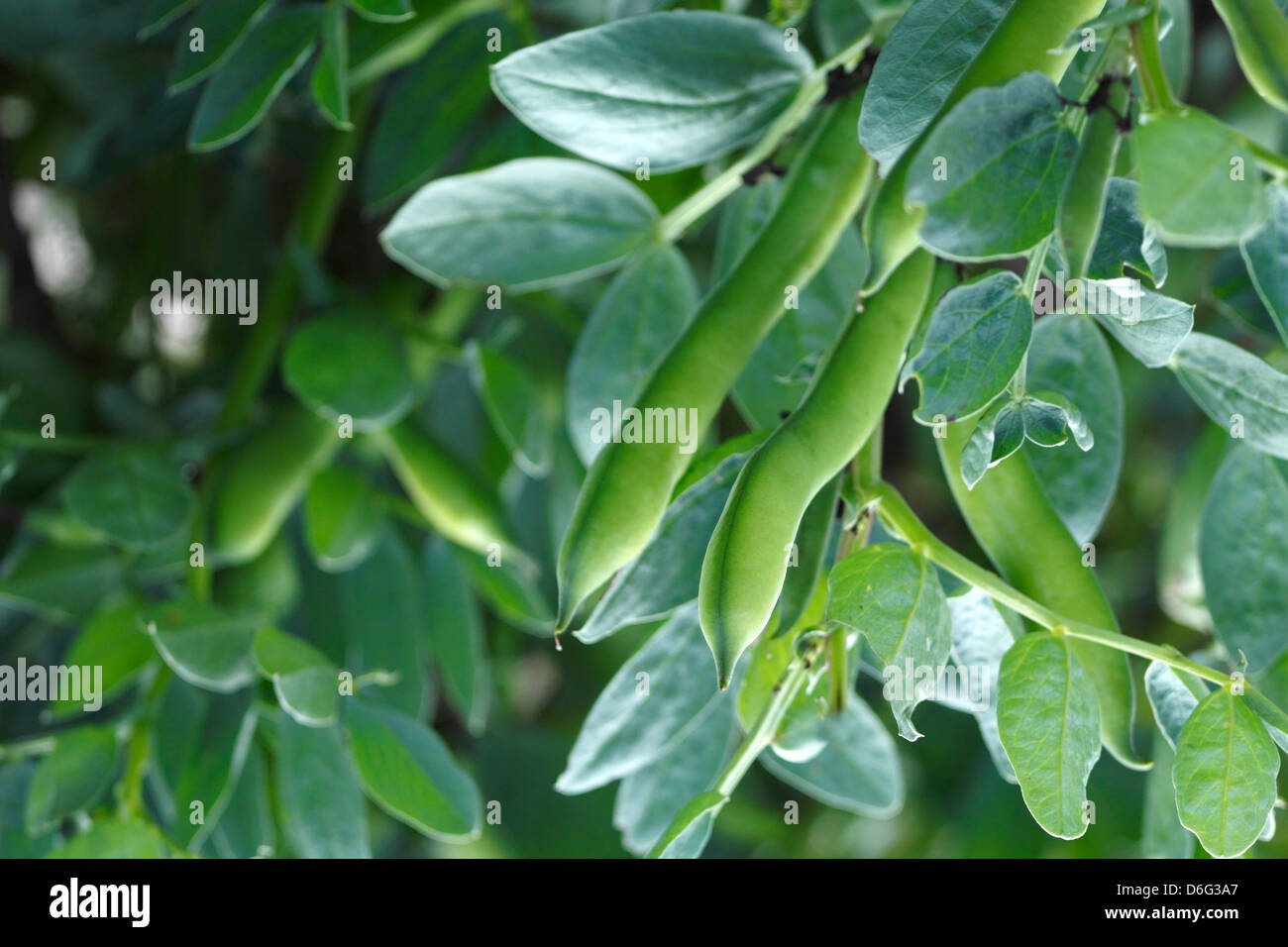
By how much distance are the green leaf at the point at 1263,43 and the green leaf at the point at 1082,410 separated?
131 mm

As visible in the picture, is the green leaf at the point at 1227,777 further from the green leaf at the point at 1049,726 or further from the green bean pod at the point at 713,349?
the green bean pod at the point at 713,349

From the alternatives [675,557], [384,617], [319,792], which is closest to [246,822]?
[319,792]

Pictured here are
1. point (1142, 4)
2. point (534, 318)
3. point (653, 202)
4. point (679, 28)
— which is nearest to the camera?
point (1142, 4)

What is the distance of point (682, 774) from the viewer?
0.52 meters

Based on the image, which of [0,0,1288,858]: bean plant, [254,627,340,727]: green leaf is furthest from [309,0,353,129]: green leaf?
[254,627,340,727]: green leaf

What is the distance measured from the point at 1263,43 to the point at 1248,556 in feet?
0.79

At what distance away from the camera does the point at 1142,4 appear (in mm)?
297

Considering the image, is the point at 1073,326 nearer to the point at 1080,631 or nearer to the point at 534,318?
the point at 1080,631

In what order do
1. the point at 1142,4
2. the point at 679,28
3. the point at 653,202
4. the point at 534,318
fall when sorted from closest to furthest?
the point at 1142,4 → the point at 679,28 → the point at 653,202 → the point at 534,318

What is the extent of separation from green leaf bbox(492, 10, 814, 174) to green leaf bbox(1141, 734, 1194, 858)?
0.31m

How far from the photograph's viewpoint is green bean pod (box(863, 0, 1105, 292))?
31 centimetres
